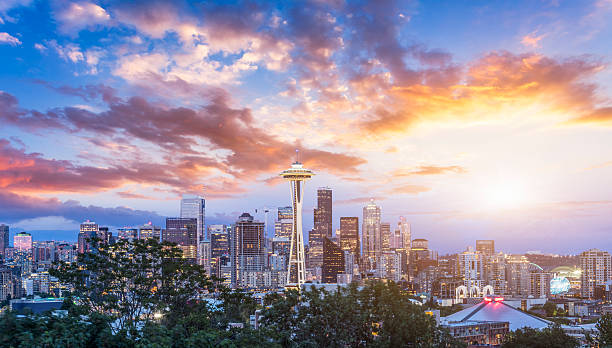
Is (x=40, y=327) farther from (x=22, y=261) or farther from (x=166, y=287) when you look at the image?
(x=22, y=261)

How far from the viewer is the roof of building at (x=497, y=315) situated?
7956 cm

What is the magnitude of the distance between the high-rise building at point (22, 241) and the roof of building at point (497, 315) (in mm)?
156498

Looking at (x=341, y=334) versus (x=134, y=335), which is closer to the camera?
(x=134, y=335)

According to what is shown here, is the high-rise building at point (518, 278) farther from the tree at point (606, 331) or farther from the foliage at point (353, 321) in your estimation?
the foliage at point (353, 321)

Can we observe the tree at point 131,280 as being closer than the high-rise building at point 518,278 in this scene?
Yes

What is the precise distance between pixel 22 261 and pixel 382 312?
15404cm

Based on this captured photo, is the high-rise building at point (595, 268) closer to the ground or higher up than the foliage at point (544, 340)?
closer to the ground

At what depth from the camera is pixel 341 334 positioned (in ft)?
79.4

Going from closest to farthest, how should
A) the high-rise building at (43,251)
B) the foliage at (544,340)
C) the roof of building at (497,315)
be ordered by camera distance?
the foliage at (544,340) < the roof of building at (497,315) < the high-rise building at (43,251)

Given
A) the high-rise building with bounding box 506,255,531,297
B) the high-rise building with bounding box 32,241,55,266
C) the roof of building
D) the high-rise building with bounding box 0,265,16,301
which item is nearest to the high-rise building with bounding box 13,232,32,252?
the high-rise building with bounding box 32,241,55,266

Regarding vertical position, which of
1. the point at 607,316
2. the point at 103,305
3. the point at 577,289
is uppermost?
the point at 103,305

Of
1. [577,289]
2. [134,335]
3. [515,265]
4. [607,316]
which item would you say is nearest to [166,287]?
[134,335]

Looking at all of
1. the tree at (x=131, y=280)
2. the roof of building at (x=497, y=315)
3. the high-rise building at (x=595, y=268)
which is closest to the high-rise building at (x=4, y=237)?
the roof of building at (x=497, y=315)

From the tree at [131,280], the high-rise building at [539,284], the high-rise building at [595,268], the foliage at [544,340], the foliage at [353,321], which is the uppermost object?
the tree at [131,280]
